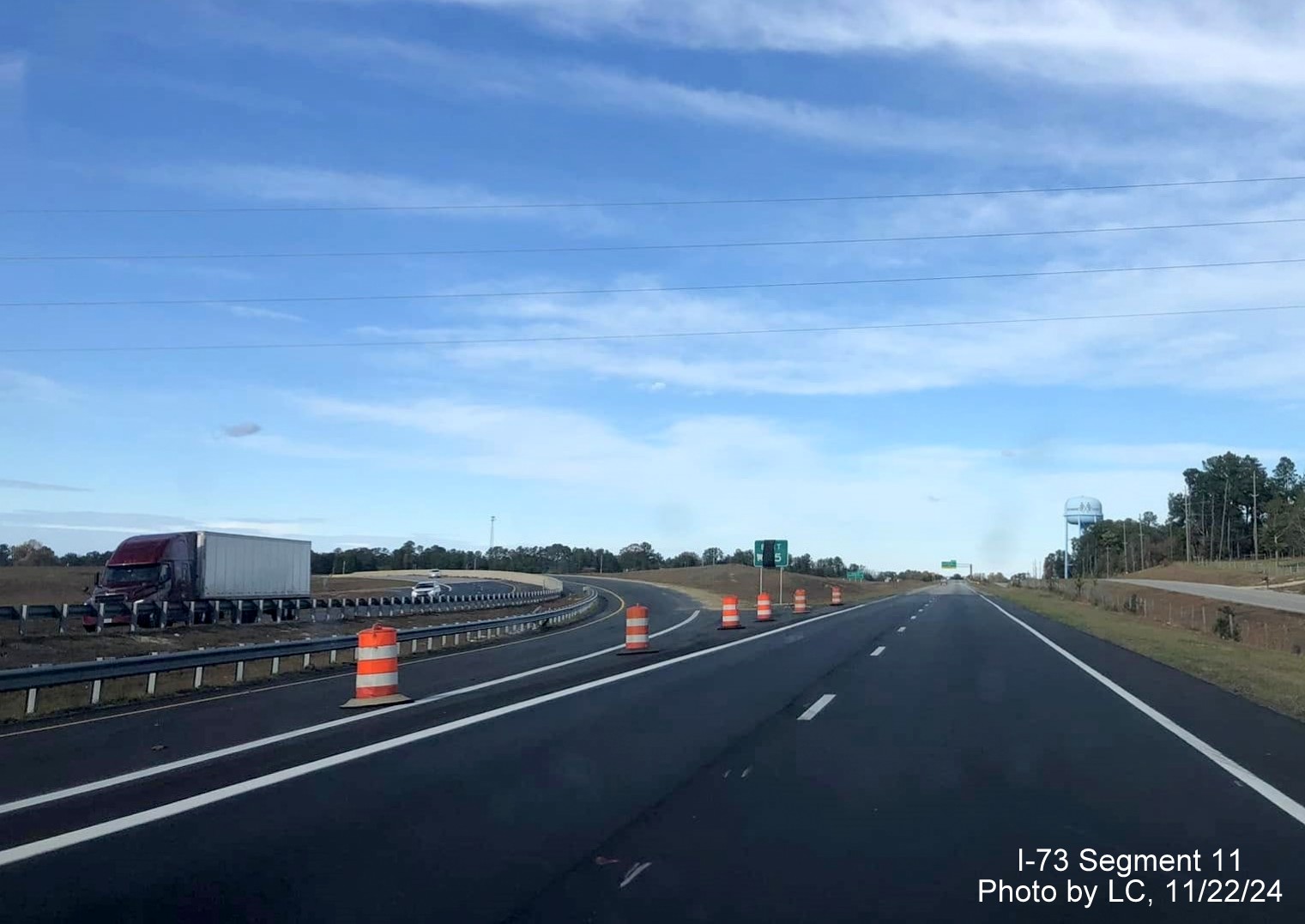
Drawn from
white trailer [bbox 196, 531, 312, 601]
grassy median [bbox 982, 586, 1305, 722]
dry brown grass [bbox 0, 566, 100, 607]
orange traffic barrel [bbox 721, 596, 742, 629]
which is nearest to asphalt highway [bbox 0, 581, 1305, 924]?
grassy median [bbox 982, 586, 1305, 722]

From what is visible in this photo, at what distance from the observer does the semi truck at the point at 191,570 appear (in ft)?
131

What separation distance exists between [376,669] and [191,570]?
2970 centimetres

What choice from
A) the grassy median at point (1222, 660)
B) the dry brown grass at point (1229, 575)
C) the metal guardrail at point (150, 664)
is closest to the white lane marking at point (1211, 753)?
the grassy median at point (1222, 660)

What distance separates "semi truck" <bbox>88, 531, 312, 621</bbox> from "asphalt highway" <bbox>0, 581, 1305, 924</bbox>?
26.0m

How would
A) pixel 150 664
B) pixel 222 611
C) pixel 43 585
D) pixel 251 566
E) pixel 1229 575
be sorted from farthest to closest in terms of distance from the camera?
pixel 1229 575 → pixel 43 585 → pixel 251 566 → pixel 222 611 → pixel 150 664

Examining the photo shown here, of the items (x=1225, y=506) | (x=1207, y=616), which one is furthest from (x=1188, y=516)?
(x=1207, y=616)

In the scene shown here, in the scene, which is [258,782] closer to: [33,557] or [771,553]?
[771,553]

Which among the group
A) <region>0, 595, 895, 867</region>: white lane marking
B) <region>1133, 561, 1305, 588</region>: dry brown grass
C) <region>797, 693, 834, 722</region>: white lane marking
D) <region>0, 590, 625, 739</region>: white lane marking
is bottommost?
<region>0, 590, 625, 739</region>: white lane marking

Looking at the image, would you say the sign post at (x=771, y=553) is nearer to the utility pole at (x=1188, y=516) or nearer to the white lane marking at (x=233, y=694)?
the white lane marking at (x=233, y=694)

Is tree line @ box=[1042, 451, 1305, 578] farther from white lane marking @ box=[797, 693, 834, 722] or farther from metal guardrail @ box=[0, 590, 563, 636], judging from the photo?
white lane marking @ box=[797, 693, 834, 722]

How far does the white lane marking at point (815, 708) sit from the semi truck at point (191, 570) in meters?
30.9

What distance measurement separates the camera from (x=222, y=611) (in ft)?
145

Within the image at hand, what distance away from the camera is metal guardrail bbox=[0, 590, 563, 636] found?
117ft

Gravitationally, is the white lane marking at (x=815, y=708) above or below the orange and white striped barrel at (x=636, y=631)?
below
